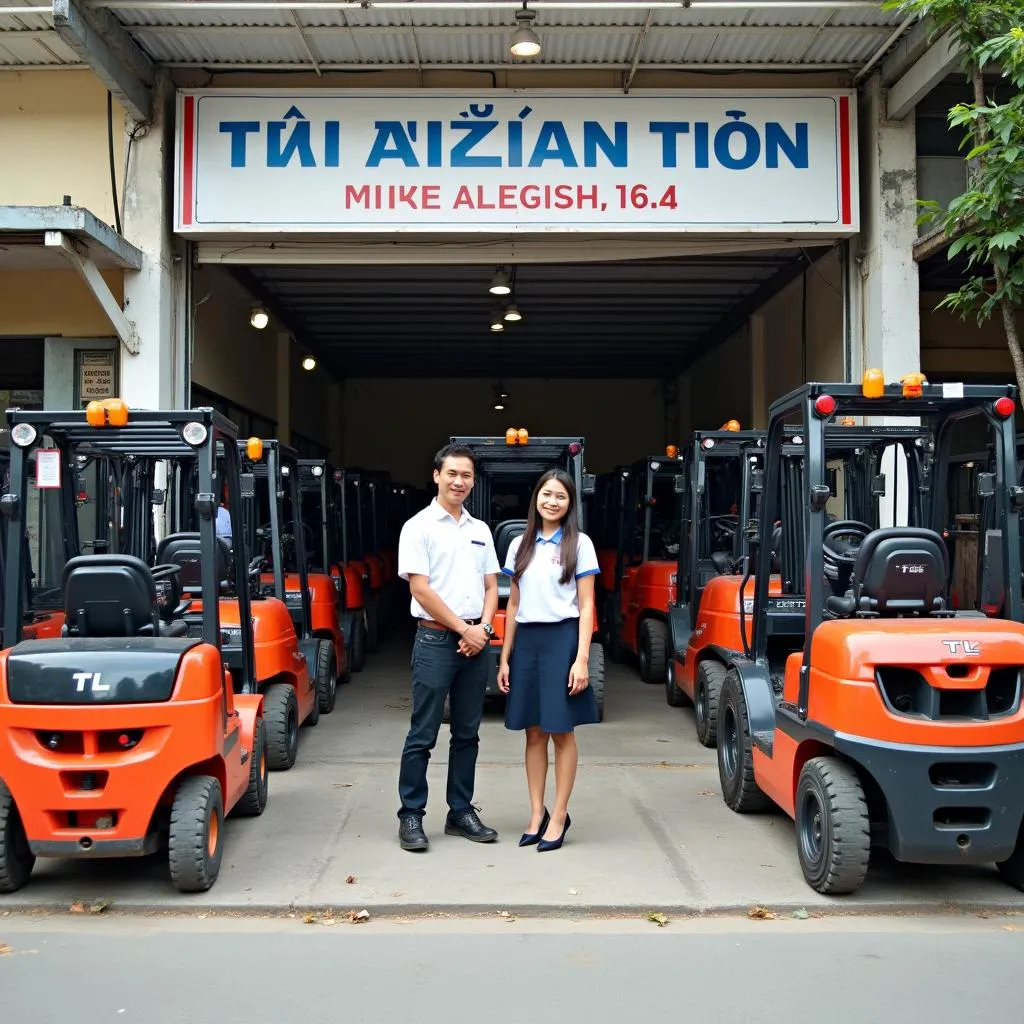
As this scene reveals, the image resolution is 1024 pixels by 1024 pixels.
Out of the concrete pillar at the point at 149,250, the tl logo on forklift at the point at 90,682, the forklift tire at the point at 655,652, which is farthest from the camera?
the forklift tire at the point at 655,652

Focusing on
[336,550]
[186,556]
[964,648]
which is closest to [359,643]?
[336,550]

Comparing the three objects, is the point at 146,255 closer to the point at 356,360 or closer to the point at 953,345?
the point at 953,345

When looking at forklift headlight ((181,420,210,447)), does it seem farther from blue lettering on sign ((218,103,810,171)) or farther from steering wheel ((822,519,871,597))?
blue lettering on sign ((218,103,810,171))

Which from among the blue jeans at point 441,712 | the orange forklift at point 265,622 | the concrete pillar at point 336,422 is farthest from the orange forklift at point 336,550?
the concrete pillar at point 336,422

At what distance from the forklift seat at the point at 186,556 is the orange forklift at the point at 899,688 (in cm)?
342

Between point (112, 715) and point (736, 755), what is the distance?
3548 millimetres

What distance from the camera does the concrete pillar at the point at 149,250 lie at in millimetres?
10195

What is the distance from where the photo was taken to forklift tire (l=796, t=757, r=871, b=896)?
461 cm

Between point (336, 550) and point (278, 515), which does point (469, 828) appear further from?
point (336, 550)

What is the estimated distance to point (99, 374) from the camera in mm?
10945

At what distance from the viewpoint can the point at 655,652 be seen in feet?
35.9

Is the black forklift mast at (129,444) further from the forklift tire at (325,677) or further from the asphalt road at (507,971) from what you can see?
the forklift tire at (325,677)

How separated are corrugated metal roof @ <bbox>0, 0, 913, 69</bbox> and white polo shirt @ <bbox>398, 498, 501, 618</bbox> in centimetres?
558

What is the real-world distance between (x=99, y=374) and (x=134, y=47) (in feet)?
10.5
